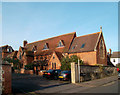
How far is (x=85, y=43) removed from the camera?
35.4 m

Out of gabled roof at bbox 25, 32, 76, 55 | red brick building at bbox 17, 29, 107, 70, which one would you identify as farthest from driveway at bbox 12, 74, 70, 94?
gabled roof at bbox 25, 32, 76, 55

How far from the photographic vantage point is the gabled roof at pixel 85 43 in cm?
3350

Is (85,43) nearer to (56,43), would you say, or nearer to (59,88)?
(56,43)

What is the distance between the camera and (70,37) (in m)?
40.7

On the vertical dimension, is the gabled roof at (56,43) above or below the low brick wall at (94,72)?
above

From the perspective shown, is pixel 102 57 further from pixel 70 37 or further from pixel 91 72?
pixel 91 72

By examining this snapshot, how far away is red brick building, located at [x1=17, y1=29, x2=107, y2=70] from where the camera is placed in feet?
108

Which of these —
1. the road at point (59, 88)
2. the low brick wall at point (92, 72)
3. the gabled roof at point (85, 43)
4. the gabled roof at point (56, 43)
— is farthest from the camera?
the gabled roof at point (56, 43)

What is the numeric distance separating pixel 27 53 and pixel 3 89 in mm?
34023

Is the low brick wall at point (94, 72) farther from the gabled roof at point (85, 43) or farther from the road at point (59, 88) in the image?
the gabled roof at point (85, 43)

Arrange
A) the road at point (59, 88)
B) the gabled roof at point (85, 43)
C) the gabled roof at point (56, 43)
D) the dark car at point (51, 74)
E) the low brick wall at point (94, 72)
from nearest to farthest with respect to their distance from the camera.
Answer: the road at point (59, 88)
the low brick wall at point (94, 72)
the dark car at point (51, 74)
the gabled roof at point (85, 43)
the gabled roof at point (56, 43)

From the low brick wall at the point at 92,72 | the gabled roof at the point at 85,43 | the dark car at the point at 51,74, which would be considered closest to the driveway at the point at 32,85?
the dark car at the point at 51,74

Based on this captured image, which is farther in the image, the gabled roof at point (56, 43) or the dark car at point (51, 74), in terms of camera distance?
the gabled roof at point (56, 43)

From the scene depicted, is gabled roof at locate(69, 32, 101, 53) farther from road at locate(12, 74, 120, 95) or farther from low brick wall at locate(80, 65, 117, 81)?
road at locate(12, 74, 120, 95)
